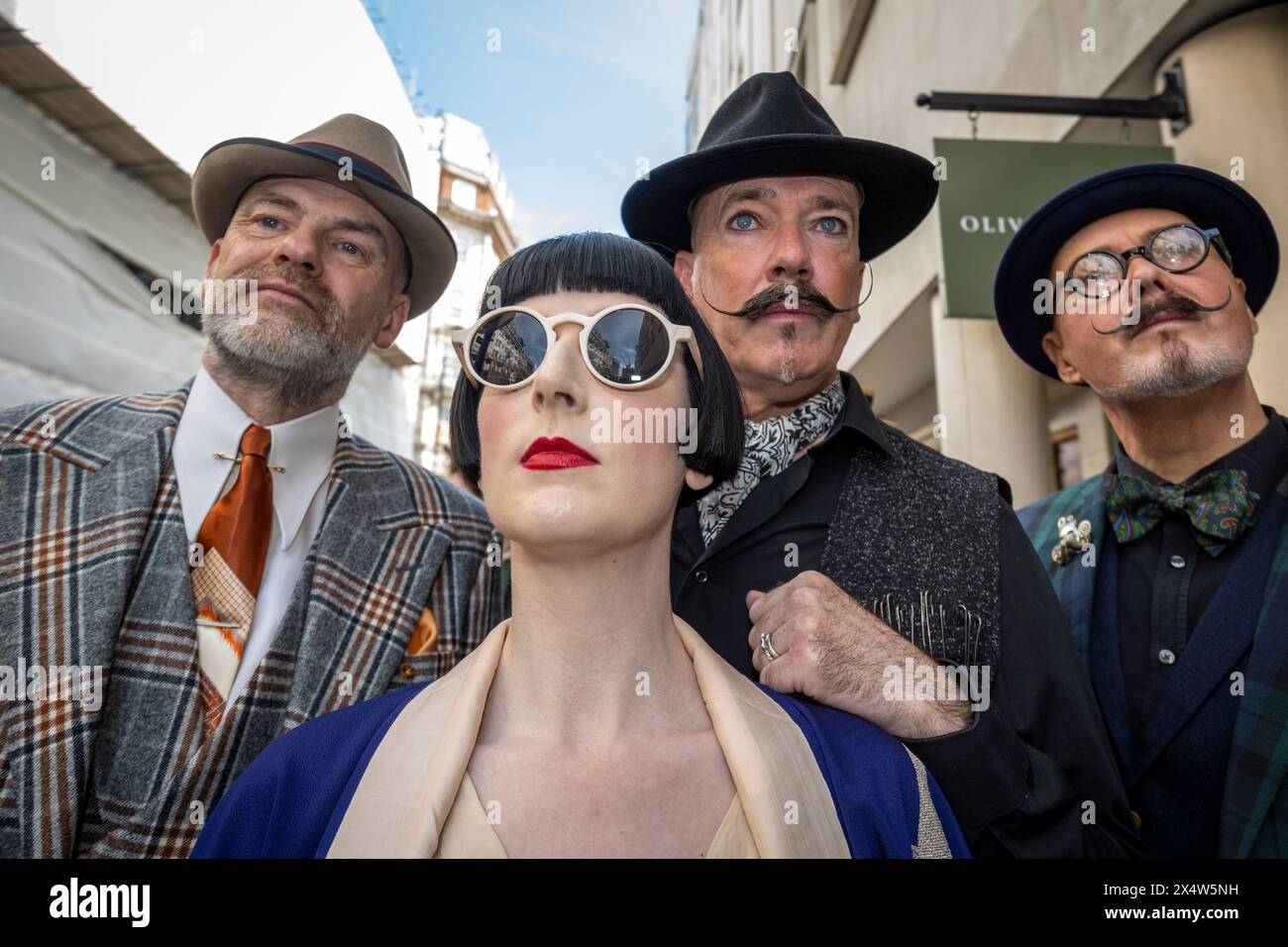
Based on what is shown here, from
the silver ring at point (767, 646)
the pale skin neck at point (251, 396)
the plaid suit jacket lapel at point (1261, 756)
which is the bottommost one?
the plaid suit jacket lapel at point (1261, 756)

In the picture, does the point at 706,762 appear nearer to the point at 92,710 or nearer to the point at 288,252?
the point at 92,710

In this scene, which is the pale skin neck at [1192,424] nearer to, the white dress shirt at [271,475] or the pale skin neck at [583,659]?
the pale skin neck at [583,659]

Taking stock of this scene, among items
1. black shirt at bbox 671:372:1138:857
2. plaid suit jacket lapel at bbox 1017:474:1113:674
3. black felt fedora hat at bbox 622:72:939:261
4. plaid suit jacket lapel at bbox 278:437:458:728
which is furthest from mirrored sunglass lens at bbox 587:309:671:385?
plaid suit jacket lapel at bbox 1017:474:1113:674

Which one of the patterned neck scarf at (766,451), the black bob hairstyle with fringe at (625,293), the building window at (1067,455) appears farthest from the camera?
the building window at (1067,455)

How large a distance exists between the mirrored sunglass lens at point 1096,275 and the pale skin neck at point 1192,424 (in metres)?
0.40

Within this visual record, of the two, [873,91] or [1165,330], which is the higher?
[873,91]

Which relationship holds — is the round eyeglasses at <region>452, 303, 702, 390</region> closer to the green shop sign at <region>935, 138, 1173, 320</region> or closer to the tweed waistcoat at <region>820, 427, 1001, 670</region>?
the tweed waistcoat at <region>820, 427, 1001, 670</region>

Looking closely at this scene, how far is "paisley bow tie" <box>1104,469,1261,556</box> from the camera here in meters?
2.29

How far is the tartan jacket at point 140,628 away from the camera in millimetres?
1707

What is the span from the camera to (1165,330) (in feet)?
7.87

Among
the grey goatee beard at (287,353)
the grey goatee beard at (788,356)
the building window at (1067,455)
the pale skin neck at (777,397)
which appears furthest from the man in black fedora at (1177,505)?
the building window at (1067,455)

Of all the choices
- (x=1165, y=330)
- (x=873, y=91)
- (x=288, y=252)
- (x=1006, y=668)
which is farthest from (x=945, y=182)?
(x=873, y=91)
